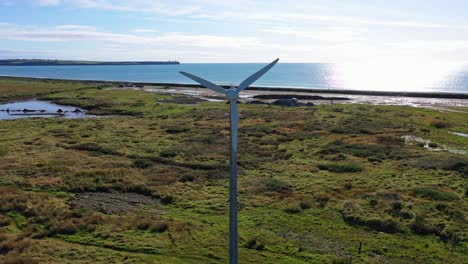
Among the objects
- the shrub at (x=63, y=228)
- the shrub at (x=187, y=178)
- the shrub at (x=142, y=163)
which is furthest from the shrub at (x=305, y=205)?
the shrub at (x=142, y=163)

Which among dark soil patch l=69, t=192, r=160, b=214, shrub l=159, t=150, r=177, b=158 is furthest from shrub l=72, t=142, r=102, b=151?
dark soil patch l=69, t=192, r=160, b=214

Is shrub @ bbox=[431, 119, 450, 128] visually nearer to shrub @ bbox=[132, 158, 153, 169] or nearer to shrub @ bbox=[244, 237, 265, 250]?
shrub @ bbox=[132, 158, 153, 169]

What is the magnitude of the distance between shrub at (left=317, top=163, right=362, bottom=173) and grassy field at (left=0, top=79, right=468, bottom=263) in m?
0.20

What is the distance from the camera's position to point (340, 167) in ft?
163

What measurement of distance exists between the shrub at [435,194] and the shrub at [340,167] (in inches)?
354

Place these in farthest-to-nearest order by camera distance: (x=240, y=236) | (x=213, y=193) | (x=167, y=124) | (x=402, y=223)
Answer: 1. (x=167, y=124)
2. (x=213, y=193)
3. (x=402, y=223)
4. (x=240, y=236)

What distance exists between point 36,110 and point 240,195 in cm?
8173

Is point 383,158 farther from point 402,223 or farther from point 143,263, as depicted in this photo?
point 143,263

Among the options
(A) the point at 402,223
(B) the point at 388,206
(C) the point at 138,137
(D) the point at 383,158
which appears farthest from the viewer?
(C) the point at 138,137

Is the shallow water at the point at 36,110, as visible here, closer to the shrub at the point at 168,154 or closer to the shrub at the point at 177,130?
the shrub at the point at 177,130

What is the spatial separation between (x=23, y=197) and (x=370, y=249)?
95.2ft

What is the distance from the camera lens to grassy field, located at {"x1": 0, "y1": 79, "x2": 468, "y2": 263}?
29078mm

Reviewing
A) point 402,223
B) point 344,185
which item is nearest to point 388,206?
point 402,223

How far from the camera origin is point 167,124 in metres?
81.0
